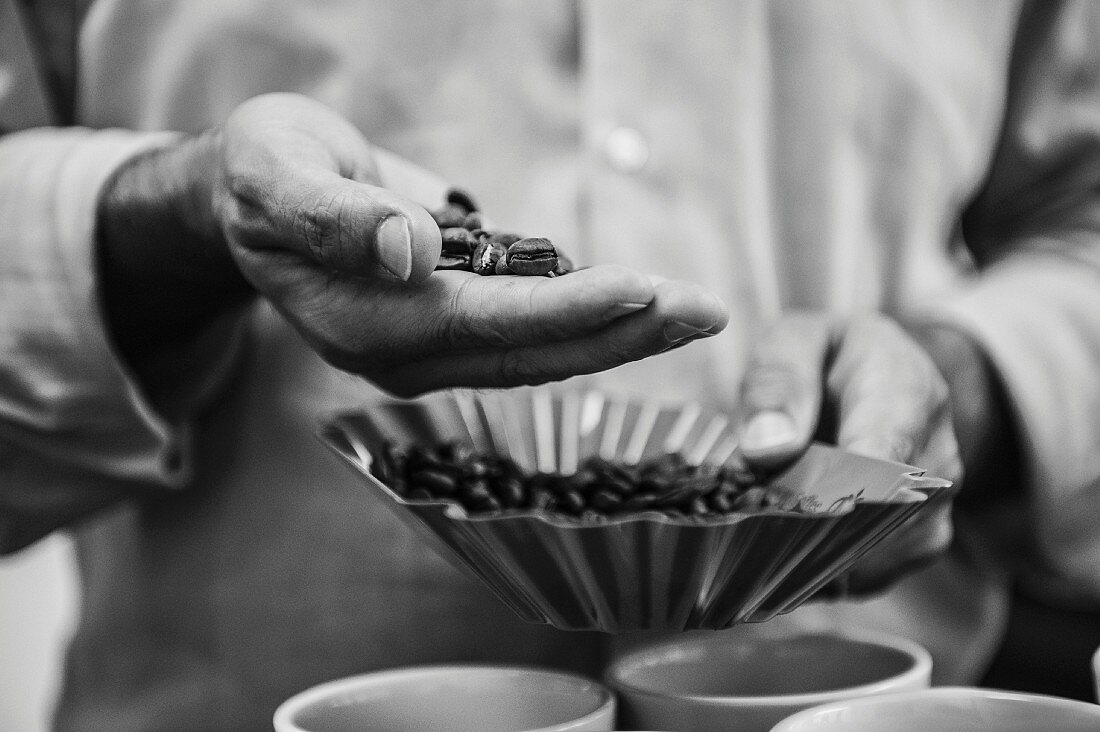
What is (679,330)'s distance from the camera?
0.38 metres

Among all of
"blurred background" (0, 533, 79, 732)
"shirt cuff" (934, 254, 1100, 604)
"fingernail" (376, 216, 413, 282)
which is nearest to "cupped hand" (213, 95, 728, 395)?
"fingernail" (376, 216, 413, 282)

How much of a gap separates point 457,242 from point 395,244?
10 cm

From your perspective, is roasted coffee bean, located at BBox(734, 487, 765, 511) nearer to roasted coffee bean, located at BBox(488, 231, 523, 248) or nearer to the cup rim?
the cup rim

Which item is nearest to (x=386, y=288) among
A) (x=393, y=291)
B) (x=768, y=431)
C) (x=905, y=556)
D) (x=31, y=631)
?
(x=393, y=291)

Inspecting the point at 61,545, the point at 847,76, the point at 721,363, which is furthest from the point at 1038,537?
the point at 61,545

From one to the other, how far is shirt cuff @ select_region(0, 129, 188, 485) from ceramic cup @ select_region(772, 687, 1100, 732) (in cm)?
46

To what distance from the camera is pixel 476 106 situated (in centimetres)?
72

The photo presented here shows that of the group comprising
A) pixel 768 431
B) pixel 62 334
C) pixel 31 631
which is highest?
pixel 768 431

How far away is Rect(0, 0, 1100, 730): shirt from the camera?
0.70 metres

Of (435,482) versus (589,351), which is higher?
(589,351)

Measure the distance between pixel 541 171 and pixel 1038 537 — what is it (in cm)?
43

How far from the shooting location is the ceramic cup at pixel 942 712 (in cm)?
36

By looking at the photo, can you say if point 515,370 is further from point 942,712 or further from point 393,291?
point 942,712

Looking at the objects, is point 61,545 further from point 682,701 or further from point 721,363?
point 682,701
